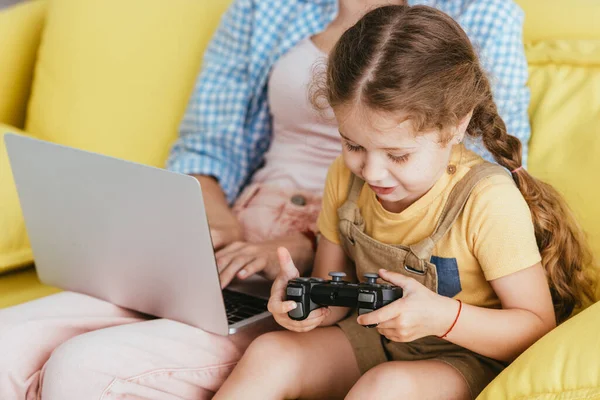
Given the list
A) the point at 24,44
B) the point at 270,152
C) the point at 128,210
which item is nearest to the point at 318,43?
the point at 270,152

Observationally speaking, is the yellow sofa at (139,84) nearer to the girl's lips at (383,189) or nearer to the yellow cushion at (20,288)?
the yellow cushion at (20,288)

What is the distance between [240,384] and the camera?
954 mm

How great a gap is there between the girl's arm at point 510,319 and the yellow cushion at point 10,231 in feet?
2.72

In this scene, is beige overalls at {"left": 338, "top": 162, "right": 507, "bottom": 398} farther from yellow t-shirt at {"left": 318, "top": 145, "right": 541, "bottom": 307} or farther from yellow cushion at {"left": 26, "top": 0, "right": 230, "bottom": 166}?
yellow cushion at {"left": 26, "top": 0, "right": 230, "bottom": 166}

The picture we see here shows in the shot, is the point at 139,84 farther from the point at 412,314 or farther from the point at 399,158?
the point at 412,314

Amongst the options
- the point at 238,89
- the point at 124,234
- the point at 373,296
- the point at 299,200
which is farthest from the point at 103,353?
the point at 238,89

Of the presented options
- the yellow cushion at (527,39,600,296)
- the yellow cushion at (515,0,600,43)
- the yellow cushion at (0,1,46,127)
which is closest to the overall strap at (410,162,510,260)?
the yellow cushion at (527,39,600,296)

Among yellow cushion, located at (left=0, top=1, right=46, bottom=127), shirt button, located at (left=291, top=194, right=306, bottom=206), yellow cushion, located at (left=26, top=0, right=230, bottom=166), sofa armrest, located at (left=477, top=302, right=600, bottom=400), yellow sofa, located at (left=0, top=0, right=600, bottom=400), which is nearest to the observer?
sofa armrest, located at (left=477, top=302, right=600, bottom=400)

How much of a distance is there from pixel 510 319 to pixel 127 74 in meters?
1.02

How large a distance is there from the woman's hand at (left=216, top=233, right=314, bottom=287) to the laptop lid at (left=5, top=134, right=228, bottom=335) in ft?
0.41

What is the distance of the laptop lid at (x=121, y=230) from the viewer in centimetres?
93

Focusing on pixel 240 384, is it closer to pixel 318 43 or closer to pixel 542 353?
pixel 542 353

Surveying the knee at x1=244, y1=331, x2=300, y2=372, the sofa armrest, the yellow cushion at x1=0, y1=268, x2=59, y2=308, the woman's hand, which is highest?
the sofa armrest

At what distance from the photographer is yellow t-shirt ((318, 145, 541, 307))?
3.06ft
